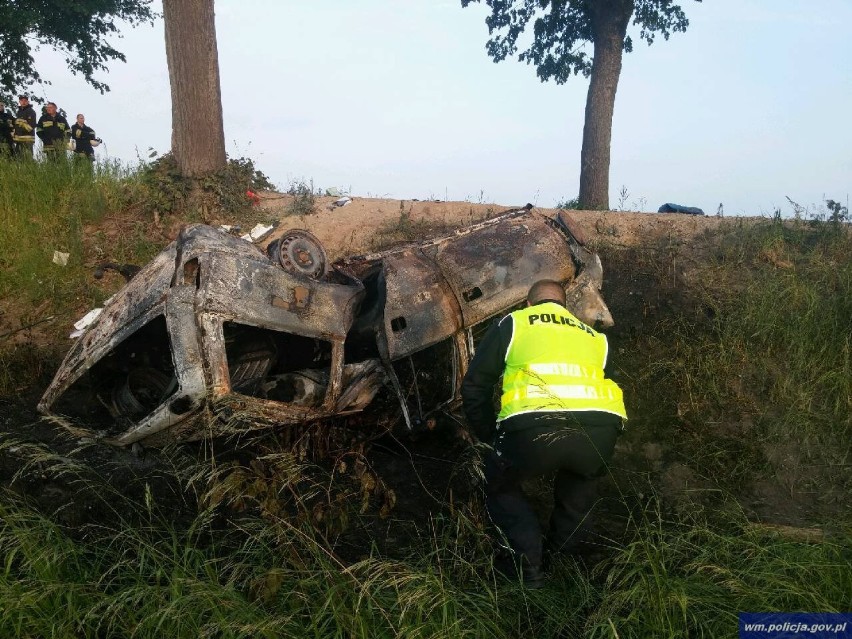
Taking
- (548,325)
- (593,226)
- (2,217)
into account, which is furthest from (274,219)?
(548,325)

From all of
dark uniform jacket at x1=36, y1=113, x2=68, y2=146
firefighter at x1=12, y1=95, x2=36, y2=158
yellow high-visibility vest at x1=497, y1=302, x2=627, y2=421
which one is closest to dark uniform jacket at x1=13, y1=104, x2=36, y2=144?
firefighter at x1=12, y1=95, x2=36, y2=158

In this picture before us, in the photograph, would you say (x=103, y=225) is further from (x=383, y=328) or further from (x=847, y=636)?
(x=847, y=636)

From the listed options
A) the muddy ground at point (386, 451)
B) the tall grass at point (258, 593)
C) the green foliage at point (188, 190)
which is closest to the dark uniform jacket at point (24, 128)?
the green foliage at point (188, 190)

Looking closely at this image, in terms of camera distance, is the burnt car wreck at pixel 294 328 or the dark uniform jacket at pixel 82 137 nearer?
the burnt car wreck at pixel 294 328

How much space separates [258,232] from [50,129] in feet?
21.5

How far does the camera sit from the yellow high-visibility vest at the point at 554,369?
146 inches

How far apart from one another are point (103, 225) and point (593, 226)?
5875 millimetres

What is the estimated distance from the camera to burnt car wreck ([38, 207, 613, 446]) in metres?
4.57

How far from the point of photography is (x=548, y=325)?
3.82 m

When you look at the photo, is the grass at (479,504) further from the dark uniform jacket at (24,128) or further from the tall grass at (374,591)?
the dark uniform jacket at (24,128)

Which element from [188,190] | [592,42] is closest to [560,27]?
[592,42]

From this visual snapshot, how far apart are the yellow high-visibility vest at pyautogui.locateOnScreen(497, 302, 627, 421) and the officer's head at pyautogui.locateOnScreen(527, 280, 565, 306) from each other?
227mm

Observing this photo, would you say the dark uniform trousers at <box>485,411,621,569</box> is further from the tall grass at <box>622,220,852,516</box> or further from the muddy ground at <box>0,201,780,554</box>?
the tall grass at <box>622,220,852,516</box>

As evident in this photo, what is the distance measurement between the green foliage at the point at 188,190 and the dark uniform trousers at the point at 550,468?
6.45 meters
